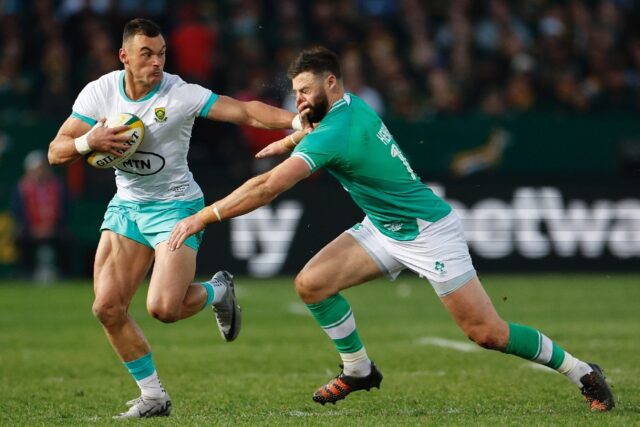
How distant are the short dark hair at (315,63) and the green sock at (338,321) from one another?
148cm

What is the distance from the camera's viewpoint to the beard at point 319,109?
780cm

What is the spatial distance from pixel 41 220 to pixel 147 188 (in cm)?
997

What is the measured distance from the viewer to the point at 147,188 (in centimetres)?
852

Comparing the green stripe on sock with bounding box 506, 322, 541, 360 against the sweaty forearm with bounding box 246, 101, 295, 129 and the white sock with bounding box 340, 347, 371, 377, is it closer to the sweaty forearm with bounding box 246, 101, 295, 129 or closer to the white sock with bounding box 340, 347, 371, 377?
the white sock with bounding box 340, 347, 371, 377

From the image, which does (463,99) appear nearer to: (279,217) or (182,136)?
(279,217)

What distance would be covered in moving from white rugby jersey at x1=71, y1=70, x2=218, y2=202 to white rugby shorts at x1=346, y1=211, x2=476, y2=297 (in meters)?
1.39

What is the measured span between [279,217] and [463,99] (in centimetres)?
401

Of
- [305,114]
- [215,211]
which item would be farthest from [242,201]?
[305,114]

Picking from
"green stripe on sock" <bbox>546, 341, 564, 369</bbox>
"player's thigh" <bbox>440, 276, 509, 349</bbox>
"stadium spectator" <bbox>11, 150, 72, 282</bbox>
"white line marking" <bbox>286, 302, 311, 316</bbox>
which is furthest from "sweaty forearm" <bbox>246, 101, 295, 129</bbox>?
"stadium spectator" <bbox>11, 150, 72, 282</bbox>

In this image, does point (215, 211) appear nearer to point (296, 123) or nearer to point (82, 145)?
point (82, 145)

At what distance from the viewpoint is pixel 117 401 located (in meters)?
8.88

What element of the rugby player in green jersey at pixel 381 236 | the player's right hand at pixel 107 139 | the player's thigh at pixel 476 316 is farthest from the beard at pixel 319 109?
the player's thigh at pixel 476 316

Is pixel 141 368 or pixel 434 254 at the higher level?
pixel 434 254

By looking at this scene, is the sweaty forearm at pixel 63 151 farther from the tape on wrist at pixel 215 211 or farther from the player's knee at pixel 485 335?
the player's knee at pixel 485 335
